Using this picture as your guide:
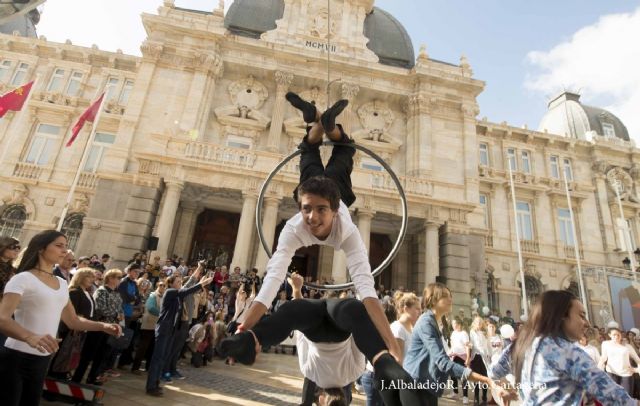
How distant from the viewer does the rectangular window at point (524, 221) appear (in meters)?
26.5

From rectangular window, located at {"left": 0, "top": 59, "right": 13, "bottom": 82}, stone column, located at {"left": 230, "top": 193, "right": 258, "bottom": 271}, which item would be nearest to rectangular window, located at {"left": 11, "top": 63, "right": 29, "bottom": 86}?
rectangular window, located at {"left": 0, "top": 59, "right": 13, "bottom": 82}

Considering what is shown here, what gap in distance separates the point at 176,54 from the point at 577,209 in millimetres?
31948

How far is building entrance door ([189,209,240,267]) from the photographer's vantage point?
68.2 feet

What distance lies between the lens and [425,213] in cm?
1856

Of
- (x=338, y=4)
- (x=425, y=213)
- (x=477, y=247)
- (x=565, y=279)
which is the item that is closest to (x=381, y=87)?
(x=338, y=4)

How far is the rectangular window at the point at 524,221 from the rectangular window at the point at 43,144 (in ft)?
112

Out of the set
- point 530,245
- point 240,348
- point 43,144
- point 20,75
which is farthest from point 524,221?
point 20,75

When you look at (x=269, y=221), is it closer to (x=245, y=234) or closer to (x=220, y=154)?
(x=245, y=234)

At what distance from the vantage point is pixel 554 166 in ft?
95.3

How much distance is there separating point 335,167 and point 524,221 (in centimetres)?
2752

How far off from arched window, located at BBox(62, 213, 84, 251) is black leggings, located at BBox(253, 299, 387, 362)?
79.3 feet

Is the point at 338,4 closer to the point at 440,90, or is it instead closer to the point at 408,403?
the point at 440,90

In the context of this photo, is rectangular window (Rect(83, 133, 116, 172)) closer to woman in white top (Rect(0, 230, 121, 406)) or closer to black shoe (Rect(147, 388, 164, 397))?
black shoe (Rect(147, 388, 164, 397))

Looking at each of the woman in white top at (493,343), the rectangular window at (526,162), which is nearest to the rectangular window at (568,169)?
the rectangular window at (526,162)
